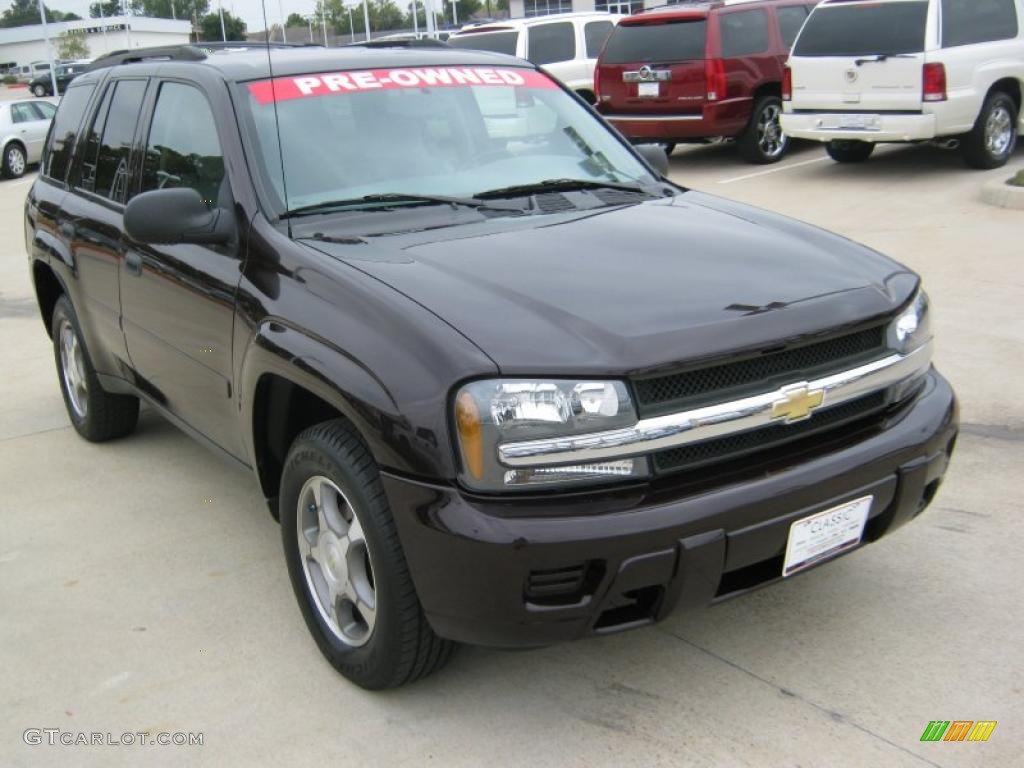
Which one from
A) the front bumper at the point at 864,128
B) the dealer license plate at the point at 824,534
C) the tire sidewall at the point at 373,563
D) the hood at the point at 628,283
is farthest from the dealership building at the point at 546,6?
the dealer license plate at the point at 824,534

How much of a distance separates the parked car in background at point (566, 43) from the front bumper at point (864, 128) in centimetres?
508

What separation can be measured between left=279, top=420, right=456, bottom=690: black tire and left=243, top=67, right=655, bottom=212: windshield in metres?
0.92

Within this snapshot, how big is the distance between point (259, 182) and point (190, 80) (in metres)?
0.77

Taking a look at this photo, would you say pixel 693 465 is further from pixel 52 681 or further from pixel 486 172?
pixel 52 681

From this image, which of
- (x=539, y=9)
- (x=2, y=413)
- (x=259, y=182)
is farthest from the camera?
(x=539, y=9)

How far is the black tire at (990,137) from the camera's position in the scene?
1137cm

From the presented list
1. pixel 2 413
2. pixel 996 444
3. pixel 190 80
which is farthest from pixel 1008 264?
pixel 2 413

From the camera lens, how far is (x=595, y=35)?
16953 mm

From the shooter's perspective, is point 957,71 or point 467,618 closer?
point 467,618

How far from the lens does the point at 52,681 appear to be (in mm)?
3428

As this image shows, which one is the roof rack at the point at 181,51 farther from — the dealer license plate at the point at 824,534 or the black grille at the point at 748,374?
the dealer license plate at the point at 824,534

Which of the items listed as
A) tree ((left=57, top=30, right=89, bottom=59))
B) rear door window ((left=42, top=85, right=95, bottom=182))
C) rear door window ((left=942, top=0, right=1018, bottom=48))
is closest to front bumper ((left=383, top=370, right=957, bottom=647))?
rear door window ((left=42, top=85, right=95, bottom=182))

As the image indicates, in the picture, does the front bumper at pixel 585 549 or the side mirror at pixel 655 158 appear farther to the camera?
the side mirror at pixel 655 158

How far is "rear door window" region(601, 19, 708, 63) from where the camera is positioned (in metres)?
13.4
